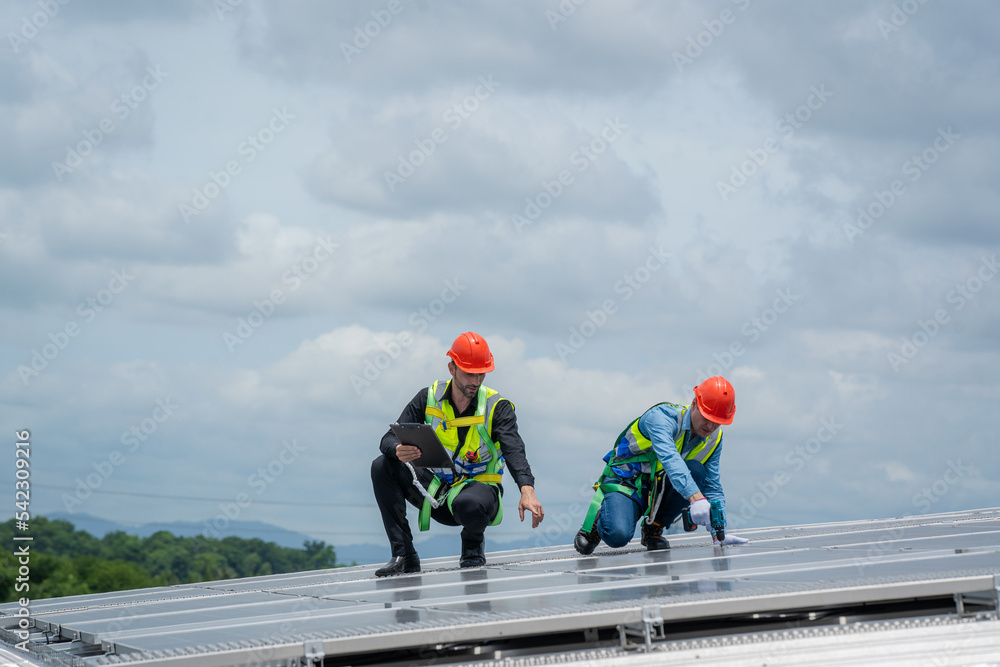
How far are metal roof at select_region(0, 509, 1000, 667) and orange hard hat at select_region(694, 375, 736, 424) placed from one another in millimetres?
2613

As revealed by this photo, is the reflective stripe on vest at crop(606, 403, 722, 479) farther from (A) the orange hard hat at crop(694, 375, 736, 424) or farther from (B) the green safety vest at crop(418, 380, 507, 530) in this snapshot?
(B) the green safety vest at crop(418, 380, 507, 530)

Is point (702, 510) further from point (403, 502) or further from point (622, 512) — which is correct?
point (403, 502)

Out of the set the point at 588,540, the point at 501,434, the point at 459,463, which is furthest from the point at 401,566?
the point at 588,540

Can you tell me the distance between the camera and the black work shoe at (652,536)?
10.5 m

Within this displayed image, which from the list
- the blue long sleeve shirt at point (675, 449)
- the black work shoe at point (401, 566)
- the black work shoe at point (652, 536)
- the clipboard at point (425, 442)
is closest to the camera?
the clipboard at point (425, 442)

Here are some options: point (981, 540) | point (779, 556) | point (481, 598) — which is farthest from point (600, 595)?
point (981, 540)

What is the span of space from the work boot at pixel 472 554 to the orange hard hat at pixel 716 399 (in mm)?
2522

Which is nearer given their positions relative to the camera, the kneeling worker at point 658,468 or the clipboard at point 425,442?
the clipboard at point 425,442

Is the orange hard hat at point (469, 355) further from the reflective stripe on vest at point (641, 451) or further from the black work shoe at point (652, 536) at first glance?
the black work shoe at point (652, 536)

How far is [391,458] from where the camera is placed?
9.81 metres

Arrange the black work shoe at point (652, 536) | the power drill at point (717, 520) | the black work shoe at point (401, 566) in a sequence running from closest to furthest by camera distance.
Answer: the black work shoe at point (401, 566) < the power drill at point (717, 520) < the black work shoe at point (652, 536)

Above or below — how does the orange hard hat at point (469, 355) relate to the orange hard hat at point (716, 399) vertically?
above

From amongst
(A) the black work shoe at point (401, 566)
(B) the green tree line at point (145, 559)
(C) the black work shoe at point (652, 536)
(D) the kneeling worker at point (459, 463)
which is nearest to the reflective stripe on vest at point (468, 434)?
(D) the kneeling worker at point (459, 463)

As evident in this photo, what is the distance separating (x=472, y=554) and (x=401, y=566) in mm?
697
